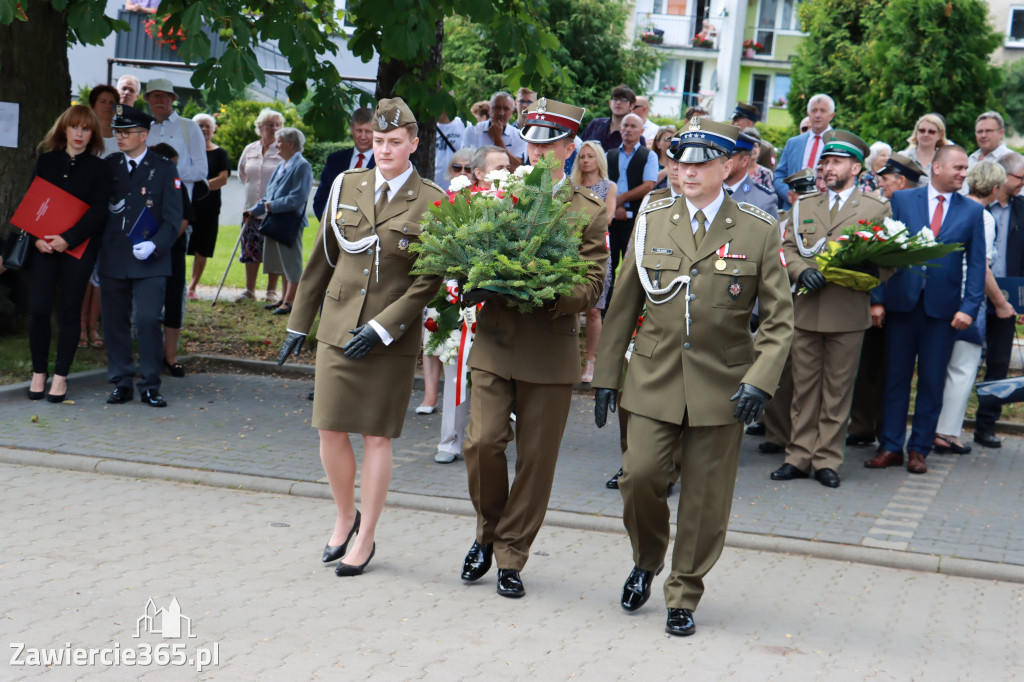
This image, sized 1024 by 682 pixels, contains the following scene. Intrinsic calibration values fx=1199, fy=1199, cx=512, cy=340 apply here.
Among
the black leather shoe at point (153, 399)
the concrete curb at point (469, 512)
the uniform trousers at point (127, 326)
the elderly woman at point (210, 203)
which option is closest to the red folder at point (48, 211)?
the uniform trousers at point (127, 326)

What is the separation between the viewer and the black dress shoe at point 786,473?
8172 mm

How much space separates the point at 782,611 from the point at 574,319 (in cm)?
167

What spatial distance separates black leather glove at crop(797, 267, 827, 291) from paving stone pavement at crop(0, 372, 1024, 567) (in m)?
1.33

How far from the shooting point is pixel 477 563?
5.70 m

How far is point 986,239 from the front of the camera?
28.3 ft

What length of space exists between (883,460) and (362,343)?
4.69 m

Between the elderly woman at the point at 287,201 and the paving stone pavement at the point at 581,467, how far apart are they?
3.80 m

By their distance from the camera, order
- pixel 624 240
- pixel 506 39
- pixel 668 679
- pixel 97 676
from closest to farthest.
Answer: pixel 97 676 → pixel 668 679 → pixel 506 39 → pixel 624 240

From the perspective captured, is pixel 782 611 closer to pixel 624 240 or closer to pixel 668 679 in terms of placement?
pixel 668 679

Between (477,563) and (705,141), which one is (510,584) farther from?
(705,141)

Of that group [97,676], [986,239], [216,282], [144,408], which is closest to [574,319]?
[97,676]

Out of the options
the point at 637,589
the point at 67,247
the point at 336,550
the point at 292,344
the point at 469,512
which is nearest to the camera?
the point at 637,589

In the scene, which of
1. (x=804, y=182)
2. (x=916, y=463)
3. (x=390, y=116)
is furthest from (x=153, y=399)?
(x=916, y=463)

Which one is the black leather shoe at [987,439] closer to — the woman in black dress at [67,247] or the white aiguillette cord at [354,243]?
the white aiguillette cord at [354,243]
